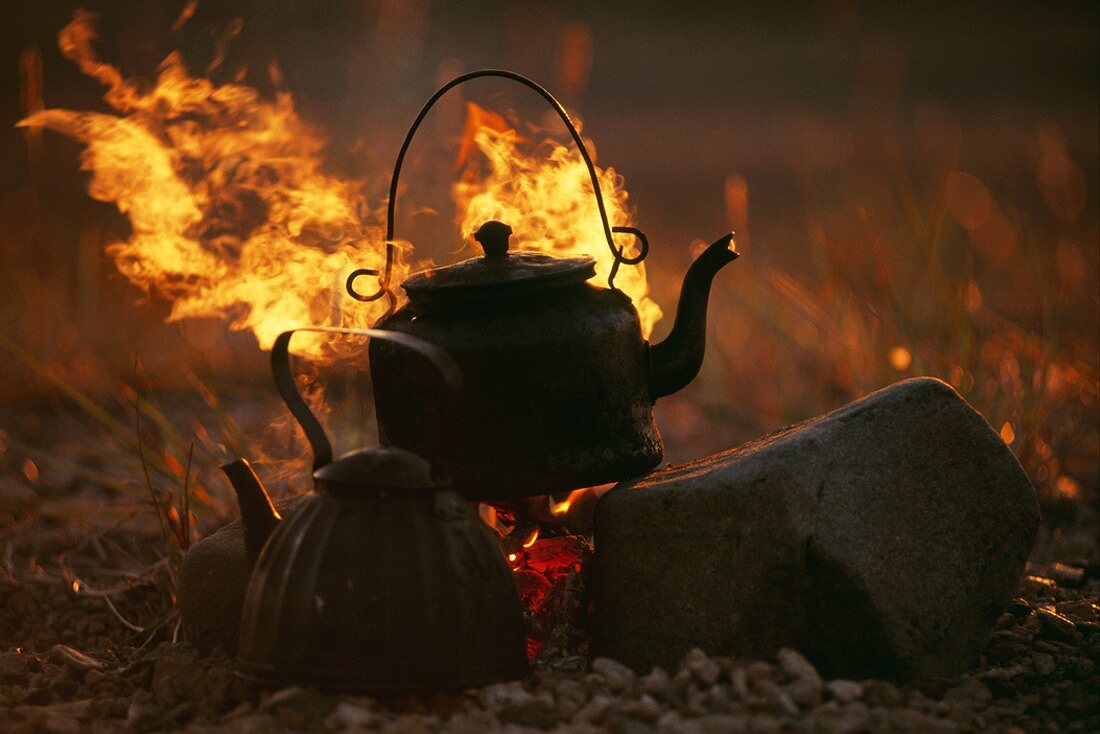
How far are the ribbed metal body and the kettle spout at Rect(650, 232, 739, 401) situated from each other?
0.89 metres

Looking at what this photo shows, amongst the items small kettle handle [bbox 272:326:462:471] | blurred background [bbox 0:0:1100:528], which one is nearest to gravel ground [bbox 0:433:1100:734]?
small kettle handle [bbox 272:326:462:471]

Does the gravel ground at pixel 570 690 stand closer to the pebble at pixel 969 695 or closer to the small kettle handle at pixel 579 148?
the pebble at pixel 969 695

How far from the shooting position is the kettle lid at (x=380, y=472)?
9.45 ft

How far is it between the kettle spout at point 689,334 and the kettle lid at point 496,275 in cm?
34

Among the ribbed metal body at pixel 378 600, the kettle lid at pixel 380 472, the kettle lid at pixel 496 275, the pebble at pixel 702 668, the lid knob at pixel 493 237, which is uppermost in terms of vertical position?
the lid knob at pixel 493 237

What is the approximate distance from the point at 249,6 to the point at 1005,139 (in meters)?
12.0

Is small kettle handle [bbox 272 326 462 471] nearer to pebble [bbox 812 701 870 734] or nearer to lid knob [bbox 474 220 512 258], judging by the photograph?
lid knob [bbox 474 220 512 258]

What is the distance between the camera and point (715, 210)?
1466 centimetres

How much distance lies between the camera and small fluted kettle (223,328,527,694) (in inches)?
A: 111

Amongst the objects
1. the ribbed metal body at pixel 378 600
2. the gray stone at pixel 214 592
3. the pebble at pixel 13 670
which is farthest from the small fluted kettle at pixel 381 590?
the pebble at pixel 13 670

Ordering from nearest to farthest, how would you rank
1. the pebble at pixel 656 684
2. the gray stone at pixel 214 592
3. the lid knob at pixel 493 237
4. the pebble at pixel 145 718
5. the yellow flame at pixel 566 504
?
the pebble at pixel 656 684
the pebble at pixel 145 718
the lid knob at pixel 493 237
the gray stone at pixel 214 592
the yellow flame at pixel 566 504

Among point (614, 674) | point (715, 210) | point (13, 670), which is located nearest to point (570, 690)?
point (614, 674)

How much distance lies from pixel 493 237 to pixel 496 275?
0.17 metres

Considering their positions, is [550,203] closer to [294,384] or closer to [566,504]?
[566,504]
